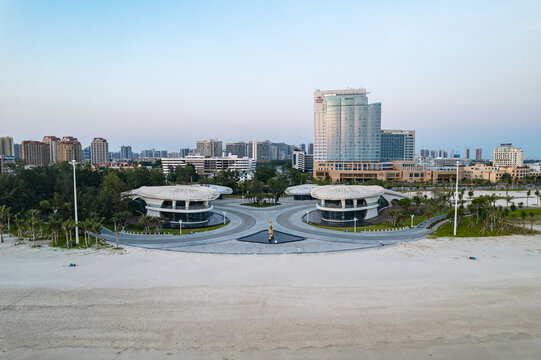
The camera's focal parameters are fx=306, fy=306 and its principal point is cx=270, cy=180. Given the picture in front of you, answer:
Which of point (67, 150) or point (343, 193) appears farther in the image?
point (67, 150)

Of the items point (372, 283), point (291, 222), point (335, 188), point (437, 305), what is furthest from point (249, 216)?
point (437, 305)

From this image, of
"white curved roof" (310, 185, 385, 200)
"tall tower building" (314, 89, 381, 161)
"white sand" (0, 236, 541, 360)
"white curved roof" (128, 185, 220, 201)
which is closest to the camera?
"white sand" (0, 236, 541, 360)

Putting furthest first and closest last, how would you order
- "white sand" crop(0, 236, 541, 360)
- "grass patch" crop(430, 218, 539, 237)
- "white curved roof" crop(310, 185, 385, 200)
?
"white curved roof" crop(310, 185, 385, 200) → "grass patch" crop(430, 218, 539, 237) → "white sand" crop(0, 236, 541, 360)

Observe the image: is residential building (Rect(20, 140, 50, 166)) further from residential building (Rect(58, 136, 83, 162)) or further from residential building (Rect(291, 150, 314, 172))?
residential building (Rect(291, 150, 314, 172))

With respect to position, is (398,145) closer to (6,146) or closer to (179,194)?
(179,194)

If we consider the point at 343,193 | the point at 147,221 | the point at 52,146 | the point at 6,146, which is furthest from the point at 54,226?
the point at 6,146

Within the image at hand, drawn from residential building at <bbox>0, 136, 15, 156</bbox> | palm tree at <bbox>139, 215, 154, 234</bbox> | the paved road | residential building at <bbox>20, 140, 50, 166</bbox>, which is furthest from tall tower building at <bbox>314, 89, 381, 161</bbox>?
residential building at <bbox>0, 136, 15, 156</bbox>
